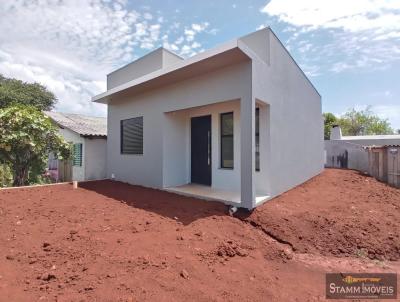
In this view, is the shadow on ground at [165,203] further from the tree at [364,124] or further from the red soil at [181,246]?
the tree at [364,124]

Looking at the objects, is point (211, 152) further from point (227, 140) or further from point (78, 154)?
point (78, 154)

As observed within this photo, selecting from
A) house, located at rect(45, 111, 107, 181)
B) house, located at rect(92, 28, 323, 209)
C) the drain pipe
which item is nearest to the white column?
house, located at rect(92, 28, 323, 209)

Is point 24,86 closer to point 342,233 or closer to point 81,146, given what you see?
point 81,146

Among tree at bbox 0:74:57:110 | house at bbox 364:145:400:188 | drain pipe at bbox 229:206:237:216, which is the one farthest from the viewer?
tree at bbox 0:74:57:110

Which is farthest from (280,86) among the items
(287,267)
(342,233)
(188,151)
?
(287,267)

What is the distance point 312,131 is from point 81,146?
11112mm

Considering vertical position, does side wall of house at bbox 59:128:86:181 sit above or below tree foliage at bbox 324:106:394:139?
below

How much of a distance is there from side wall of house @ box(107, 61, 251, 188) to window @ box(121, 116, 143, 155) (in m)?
0.19

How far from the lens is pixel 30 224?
491 cm

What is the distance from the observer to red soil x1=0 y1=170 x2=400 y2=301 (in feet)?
9.91

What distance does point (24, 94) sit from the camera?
85.4 feet

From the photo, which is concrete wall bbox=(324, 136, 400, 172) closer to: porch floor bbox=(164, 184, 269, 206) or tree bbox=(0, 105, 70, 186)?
porch floor bbox=(164, 184, 269, 206)

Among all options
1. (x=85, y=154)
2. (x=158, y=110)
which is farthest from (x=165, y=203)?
(x=85, y=154)

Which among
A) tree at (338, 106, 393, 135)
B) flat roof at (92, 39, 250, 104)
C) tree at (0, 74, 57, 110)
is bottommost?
flat roof at (92, 39, 250, 104)
